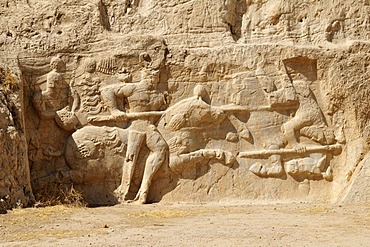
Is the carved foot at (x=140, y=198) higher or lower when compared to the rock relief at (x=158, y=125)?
lower

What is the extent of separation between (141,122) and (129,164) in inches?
28.9

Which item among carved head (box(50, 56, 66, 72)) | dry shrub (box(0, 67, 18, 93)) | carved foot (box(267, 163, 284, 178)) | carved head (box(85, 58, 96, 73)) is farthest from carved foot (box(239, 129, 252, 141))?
Answer: dry shrub (box(0, 67, 18, 93))

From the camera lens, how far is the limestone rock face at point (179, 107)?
1033 centimetres

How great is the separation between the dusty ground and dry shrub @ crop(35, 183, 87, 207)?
1.54ft

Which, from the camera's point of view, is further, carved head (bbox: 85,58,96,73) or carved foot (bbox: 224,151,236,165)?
carved head (bbox: 85,58,96,73)

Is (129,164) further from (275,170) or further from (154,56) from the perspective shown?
(275,170)

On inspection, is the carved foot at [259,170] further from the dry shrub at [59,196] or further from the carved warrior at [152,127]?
the dry shrub at [59,196]

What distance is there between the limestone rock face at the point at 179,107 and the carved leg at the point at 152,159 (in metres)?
0.02

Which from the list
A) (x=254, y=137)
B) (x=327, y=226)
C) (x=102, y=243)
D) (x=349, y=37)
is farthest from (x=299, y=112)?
(x=102, y=243)

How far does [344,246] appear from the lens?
→ 5.97 metres

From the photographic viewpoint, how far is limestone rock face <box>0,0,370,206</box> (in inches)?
407

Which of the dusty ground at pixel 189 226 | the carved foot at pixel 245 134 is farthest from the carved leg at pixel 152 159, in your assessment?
the carved foot at pixel 245 134

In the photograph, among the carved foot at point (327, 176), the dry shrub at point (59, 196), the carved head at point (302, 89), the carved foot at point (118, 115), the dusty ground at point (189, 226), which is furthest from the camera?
the carved head at point (302, 89)

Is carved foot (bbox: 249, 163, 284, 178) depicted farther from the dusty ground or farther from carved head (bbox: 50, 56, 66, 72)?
carved head (bbox: 50, 56, 66, 72)
